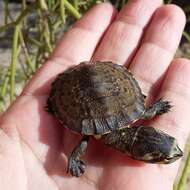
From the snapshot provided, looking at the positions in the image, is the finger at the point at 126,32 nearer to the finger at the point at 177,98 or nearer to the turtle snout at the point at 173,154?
the finger at the point at 177,98

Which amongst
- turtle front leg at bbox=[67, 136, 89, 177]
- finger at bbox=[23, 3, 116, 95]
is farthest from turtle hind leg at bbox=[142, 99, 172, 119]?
finger at bbox=[23, 3, 116, 95]

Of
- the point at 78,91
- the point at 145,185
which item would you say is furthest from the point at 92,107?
the point at 145,185

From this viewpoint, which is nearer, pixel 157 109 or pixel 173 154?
pixel 173 154

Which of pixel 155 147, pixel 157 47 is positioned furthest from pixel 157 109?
pixel 157 47

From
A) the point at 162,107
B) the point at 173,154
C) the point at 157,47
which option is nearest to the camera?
the point at 173,154

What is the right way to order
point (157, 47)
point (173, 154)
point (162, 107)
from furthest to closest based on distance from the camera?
point (157, 47)
point (162, 107)
point (173, 154)

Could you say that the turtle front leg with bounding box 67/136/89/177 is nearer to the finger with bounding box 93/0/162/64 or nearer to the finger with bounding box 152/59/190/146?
the finger with bounding box 152/59/190/146

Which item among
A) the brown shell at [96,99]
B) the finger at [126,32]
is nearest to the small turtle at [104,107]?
the brown shell at [96,99]

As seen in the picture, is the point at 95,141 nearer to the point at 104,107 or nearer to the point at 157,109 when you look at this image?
the point at 104,107
